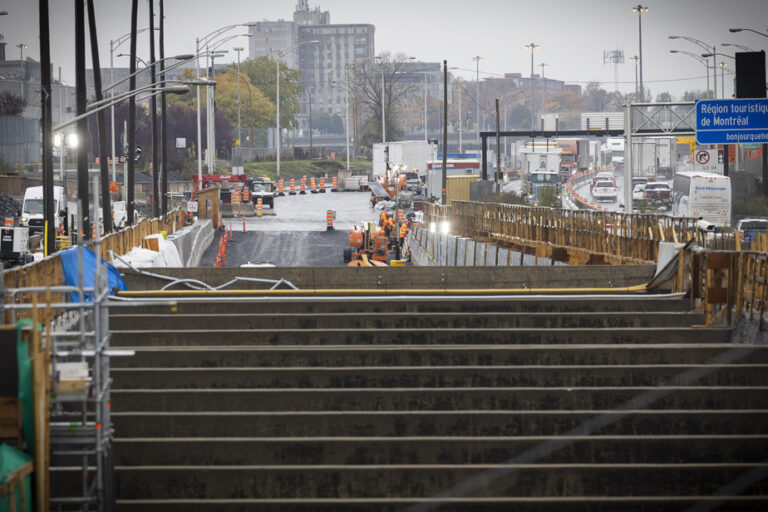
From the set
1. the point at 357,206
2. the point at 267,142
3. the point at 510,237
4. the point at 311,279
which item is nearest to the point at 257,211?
the point at 357,206

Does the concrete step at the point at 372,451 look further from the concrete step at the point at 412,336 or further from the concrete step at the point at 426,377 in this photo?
the concrete step at the point at 412,336

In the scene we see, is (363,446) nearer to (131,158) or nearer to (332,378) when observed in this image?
(332,378)

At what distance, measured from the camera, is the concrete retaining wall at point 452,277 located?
20312mm

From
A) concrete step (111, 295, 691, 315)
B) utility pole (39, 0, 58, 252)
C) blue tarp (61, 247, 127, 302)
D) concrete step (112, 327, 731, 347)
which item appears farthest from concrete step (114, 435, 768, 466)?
utility pole (39, 0, 58, 252)

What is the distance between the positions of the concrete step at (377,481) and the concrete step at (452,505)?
0.24 m

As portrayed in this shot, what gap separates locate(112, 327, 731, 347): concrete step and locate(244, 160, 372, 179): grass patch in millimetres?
102036

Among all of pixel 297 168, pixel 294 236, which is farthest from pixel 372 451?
pixel 297 168

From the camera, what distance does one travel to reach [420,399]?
1429 cm

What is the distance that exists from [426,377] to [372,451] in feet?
6.35

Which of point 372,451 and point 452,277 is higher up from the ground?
point 452,277

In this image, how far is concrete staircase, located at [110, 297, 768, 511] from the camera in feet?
41.8

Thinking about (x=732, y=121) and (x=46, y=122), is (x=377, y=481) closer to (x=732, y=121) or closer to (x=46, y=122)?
(x=46, y=122)

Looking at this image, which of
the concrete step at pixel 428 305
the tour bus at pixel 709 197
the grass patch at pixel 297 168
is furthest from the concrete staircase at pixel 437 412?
the grass patch at pixel 297 168

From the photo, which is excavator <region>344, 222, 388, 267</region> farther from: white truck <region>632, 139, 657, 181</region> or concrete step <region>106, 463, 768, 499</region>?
white truck <region>632, 139, 657, 181</region>
